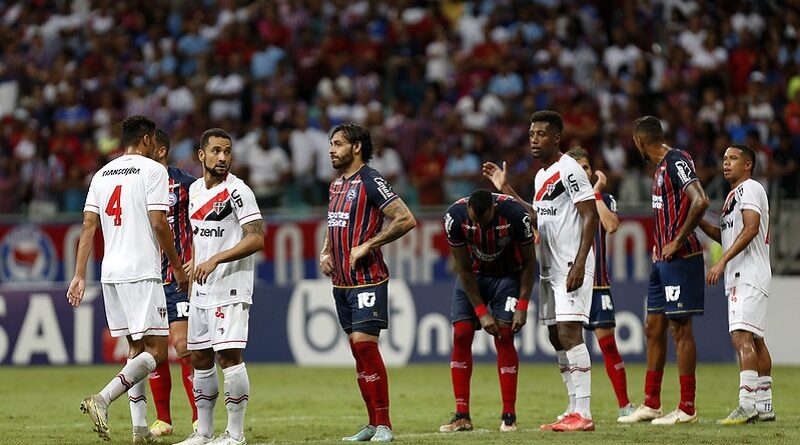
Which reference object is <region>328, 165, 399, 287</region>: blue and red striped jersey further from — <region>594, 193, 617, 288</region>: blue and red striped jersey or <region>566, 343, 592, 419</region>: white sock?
<region>594, 193, 617, 288</region>: blue and red striped jersey

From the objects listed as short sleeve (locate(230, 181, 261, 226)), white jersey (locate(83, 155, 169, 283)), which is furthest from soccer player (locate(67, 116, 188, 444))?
short sleeve (locate(230, 181, 261, 226))

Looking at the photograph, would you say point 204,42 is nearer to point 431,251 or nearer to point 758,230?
point 431,251

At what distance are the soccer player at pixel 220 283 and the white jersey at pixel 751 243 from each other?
4514 mm

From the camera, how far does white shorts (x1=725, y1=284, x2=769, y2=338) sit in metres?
11.9

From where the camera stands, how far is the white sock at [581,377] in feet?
37.2

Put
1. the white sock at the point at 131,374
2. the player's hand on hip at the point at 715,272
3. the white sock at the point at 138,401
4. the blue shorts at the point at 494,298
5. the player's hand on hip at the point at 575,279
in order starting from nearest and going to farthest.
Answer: the white sock at the point at 131,374, the white sock at the point at 138,401, the player's hand on hip at the point at 575,279, the player's hand on hip at the point at 715,272, the blue shorts at the point at 494,298

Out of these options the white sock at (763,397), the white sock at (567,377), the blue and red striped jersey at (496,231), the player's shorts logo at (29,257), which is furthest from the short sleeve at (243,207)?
the player's shorts logo at (29,257)

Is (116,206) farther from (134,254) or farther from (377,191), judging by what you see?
(377,191)

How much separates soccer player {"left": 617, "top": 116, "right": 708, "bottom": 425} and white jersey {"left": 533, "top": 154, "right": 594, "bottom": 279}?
835mm

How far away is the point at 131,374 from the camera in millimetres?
10273

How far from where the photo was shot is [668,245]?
1202 centimetres

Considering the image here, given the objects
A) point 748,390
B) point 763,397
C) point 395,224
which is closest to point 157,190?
point 395,224

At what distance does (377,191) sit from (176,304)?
2.24 metres

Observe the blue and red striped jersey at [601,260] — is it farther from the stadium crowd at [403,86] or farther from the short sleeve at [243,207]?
the stadium crowd at [403,86]
